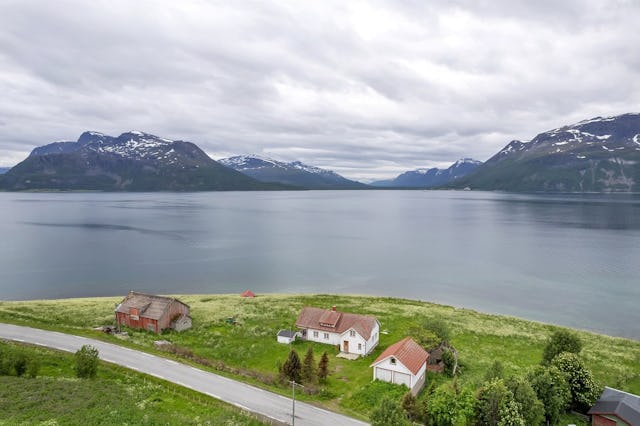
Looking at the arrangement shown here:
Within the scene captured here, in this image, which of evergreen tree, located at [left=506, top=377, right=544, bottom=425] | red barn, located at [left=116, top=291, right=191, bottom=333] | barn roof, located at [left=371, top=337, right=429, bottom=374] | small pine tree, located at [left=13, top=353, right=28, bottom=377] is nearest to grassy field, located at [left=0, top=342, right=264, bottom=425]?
small pine tree, located at [left=13, top=353, right=28, bottom=377]

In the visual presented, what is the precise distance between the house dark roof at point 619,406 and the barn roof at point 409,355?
13916 mm

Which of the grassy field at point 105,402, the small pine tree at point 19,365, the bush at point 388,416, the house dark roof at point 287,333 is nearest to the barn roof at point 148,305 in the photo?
the house dark roof at point 287,333

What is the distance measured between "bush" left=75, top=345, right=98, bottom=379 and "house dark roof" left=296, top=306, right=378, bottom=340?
76.1ft

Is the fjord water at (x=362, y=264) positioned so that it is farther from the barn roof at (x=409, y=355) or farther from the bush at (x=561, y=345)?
the barn roof at (x=409, y=355)

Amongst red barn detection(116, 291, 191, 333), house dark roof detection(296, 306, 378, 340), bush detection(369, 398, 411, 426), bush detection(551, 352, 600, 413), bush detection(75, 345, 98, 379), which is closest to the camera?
bush detection(369, 398, 411, 426)

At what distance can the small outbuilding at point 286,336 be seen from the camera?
48438 mm

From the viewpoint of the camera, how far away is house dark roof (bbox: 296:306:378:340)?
4664 cm

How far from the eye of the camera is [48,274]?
319ft

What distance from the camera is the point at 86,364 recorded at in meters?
33.4

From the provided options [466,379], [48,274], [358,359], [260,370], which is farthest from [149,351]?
[48,274]

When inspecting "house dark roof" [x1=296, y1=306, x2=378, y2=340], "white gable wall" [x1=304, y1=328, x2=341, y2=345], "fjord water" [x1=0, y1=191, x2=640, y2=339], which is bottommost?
"fjord water" [x1=0, y1=191, x2=640, y2=339]

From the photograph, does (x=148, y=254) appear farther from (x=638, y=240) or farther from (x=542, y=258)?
(x=638, y=240)

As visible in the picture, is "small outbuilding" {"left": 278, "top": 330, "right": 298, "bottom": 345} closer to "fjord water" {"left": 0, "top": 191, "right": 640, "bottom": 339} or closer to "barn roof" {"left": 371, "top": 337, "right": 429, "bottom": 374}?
"barn roof" {"left": 371, "top": 337, "right": 429, "bottom": 374}

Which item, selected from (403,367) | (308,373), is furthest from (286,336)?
(403,367)
